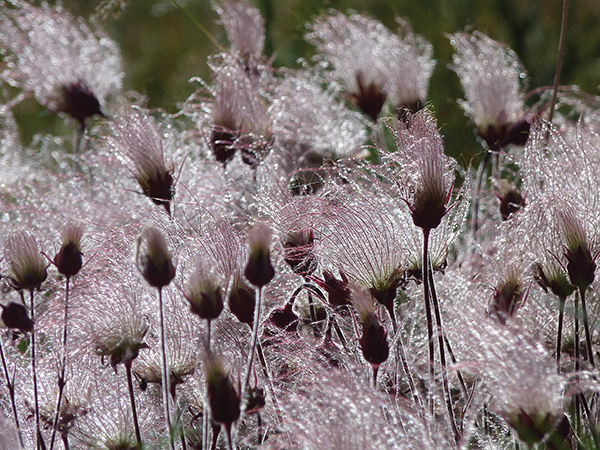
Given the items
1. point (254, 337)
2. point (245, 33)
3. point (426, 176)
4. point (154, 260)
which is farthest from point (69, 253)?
point (245, 33)

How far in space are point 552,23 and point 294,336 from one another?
3262mm

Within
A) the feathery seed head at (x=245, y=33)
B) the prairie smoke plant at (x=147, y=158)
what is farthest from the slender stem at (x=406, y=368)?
the feathery seed head at (x=245, y=33)

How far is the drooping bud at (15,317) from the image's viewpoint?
888mm

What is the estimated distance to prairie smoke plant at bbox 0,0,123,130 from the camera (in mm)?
1623

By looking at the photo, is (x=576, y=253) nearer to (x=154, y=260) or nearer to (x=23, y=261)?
(x=154, y=260)

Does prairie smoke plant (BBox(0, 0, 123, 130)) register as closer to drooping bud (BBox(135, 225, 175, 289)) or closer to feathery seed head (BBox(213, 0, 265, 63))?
feathery seed head (BBox(213, 0, 265, 63))

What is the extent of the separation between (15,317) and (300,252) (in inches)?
15.2

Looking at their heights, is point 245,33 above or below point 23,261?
above

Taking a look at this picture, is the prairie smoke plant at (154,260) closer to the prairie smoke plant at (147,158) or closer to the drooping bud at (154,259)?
the drooping bud at (154,259)

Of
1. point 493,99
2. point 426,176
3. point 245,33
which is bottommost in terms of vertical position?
point 426,176

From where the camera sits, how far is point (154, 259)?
776mm

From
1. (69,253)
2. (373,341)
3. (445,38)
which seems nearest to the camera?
(373,341)

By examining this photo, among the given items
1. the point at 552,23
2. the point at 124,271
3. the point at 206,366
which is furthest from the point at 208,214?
the point at 552,23

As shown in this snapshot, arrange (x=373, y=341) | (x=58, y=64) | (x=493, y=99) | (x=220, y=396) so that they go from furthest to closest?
(x=58, y=64)
(x=493, y=99)
(x=373, y=341)
(x=220, y=396)
